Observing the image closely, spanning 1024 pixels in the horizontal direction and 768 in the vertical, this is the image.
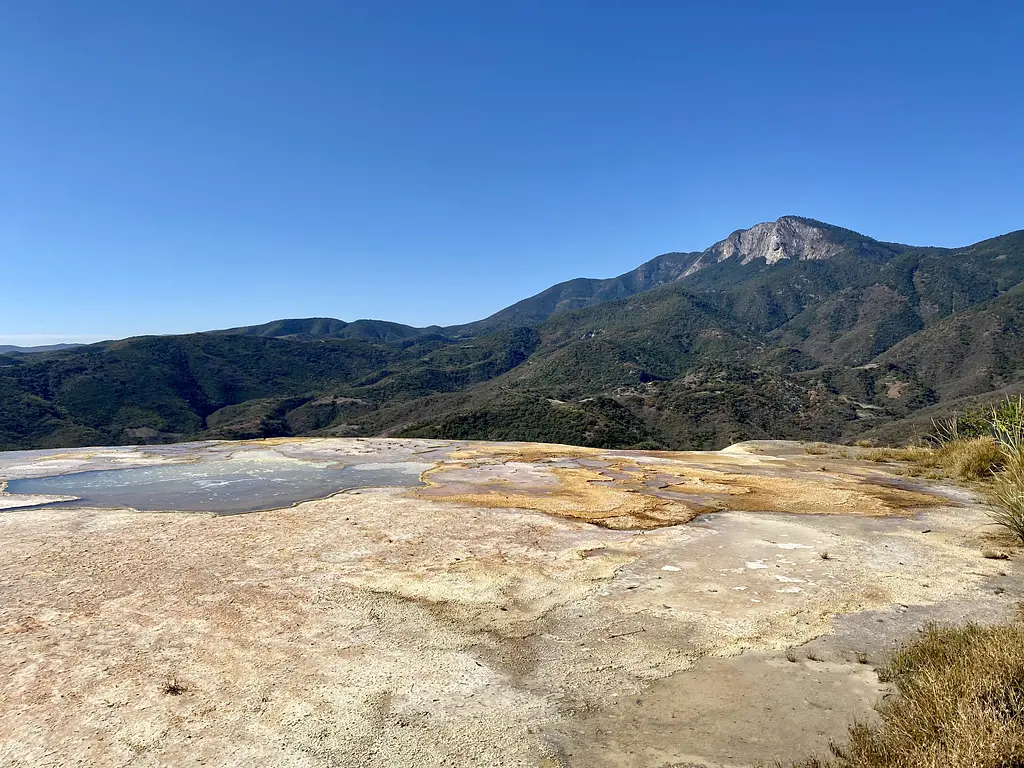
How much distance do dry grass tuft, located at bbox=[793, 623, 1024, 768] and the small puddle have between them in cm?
939

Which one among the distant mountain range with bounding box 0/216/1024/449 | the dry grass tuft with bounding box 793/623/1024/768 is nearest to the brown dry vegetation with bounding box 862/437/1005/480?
the dry grass tuft with bounding box 793/623/1024/768

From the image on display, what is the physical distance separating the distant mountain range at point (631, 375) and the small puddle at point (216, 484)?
41350mm

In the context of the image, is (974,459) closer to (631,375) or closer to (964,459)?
(964,459)

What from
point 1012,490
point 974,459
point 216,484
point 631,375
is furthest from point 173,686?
point 631,375

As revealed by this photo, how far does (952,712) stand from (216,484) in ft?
43.9

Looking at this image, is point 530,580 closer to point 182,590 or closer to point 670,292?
point 182,590

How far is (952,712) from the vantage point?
2.99m

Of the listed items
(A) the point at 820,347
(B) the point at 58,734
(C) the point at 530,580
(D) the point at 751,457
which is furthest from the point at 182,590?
(A) the point at 820,347

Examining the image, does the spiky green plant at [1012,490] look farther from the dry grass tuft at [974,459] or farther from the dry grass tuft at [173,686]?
the dry grass tuft at [173,686]

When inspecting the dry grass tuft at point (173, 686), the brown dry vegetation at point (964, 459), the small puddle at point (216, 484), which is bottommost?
the brown dry vegetation at point (964, 459)

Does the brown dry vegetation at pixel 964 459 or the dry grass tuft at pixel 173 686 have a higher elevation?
the dry grass tuft at pixel 173 686

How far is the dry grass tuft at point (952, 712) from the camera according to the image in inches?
103

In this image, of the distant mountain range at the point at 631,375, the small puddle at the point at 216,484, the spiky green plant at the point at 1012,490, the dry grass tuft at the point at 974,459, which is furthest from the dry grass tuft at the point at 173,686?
the distant mountain range at the point at 631,375

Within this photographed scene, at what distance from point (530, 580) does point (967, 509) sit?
818cm
